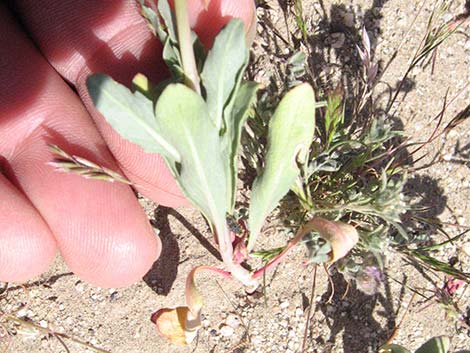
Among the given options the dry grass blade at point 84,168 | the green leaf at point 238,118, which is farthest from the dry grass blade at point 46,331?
the green leaf at point 238,118

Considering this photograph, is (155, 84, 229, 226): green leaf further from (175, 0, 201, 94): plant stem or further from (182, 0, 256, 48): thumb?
(182, 0, 256, 48): thumb

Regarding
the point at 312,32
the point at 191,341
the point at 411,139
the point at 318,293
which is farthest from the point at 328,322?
the point at 312,32

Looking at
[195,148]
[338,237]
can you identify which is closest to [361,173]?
[338,237]

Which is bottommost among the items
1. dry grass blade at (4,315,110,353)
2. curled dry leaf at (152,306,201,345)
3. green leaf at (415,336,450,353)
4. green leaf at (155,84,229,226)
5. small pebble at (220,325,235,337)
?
dry grass blade at (4,315,110,353)

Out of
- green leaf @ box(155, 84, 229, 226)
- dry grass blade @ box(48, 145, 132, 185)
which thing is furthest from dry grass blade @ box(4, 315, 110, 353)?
green leaf @ box(155, 84, 229, 226)

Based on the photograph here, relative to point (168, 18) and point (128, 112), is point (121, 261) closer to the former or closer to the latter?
point (128, 112)
